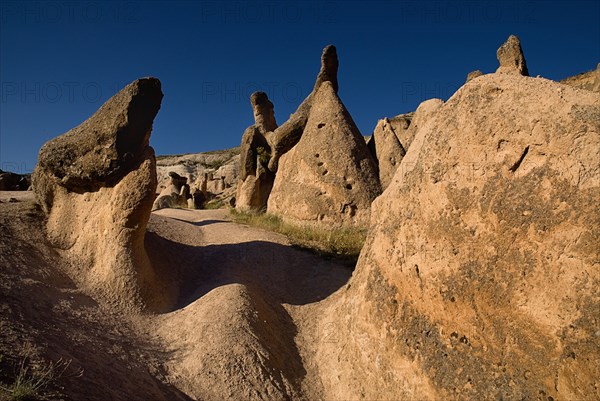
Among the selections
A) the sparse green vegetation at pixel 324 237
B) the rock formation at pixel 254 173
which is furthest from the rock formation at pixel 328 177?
the rock formation at pixel 254 173

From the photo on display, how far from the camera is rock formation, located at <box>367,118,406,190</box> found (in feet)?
39.3

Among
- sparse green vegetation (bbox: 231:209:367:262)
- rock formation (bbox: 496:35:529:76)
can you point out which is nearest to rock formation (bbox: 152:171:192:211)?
sparse green vegetation (bbox: 231:209:367:262)

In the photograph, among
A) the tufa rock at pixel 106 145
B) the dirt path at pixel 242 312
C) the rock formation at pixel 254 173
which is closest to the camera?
the dirt path at pixel 242 312

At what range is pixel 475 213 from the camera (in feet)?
11.7

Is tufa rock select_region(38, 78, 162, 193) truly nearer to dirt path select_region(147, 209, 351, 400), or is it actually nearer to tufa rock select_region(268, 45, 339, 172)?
dirt path select_region(147, 209, 351, 400)

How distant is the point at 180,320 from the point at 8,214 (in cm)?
298

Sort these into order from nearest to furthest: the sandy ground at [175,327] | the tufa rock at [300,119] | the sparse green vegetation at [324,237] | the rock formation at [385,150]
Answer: the sandy ground at [175,327] < the sparse green vegetation at [324,237] < the tufa rock at [300,119] < the rock formation at [385,150]

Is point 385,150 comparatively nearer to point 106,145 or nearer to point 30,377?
point 106,145

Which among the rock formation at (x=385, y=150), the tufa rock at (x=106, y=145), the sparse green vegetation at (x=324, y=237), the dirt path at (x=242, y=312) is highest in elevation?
the rock formation at (x=385, y=150)

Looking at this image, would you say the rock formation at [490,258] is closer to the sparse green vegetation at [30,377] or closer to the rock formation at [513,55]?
the sparse green vegetation at [30,377]

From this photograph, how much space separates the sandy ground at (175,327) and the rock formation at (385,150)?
5.03 metres

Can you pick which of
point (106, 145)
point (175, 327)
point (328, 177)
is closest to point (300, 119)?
point (328, 177)

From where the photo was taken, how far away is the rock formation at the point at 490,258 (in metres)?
2.98

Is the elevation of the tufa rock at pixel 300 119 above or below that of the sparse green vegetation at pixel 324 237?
above
